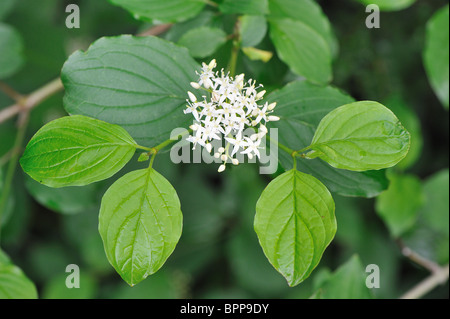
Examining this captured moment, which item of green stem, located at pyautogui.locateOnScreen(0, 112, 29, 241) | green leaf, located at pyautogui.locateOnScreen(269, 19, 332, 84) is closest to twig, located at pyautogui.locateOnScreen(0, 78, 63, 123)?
green stem, located at pyautogui.locateOnScreen(0, 112, 29, 241)

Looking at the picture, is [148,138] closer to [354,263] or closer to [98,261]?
[354,263]

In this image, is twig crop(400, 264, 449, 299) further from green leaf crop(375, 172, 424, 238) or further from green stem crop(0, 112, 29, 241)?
green stem crop(0, 112, 29, 241)

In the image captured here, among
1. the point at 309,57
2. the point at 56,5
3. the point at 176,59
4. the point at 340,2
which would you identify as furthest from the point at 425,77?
the point at 56,5

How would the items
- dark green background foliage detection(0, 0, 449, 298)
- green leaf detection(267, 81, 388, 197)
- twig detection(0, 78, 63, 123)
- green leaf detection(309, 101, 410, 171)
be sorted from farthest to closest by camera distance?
dark green background foliage detection(0, 0, 449, 298) → twig detection(0, 78, 63, 123) → green leaf detection(267, 81, 388, 197) → green leaf detection(309, 101, 410, 171)

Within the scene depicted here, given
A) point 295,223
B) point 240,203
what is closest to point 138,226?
point 295,223

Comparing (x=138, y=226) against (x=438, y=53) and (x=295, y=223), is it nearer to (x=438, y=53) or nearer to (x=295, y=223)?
(x=295, y=223)

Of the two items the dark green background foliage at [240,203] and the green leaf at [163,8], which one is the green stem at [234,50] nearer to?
the green leaf at [163,8]

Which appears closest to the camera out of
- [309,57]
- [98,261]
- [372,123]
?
[372,123]
